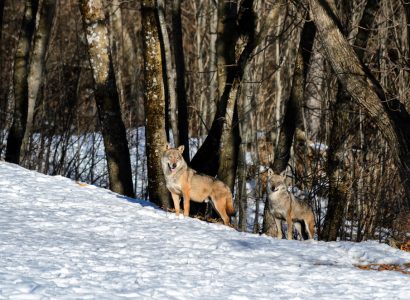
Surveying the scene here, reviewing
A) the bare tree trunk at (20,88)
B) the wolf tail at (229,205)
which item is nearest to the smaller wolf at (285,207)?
the wolf tail at (229,205)

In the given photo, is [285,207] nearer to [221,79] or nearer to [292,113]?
[292,113]

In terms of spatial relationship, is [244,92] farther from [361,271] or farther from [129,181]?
[361,271]

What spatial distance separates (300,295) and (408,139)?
435cm

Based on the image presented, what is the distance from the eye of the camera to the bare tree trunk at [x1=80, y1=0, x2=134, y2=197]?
53.6ft

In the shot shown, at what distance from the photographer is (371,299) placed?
9.24 m

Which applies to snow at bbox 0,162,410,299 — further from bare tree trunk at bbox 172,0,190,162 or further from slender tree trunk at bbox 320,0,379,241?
slender tree trunk at bbox 320,0,379,241

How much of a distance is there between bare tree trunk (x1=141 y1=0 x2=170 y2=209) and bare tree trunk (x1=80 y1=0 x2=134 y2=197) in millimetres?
807

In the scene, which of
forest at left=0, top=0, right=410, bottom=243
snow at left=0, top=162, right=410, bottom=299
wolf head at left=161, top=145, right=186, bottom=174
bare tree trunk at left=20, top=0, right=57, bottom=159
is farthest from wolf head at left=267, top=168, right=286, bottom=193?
bare tree trunk at left=20, top=0, right=57, bottom=159

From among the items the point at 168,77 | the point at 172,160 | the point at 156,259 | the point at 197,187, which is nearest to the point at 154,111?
the point at 168,77

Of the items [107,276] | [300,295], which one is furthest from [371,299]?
[107,276]

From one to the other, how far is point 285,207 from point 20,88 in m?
9.05

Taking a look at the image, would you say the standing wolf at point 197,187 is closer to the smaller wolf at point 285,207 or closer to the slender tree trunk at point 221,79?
the smaller wolf at point 285,207

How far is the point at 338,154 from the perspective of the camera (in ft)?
57.0

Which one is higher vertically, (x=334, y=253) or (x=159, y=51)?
(x=159, y=51)
